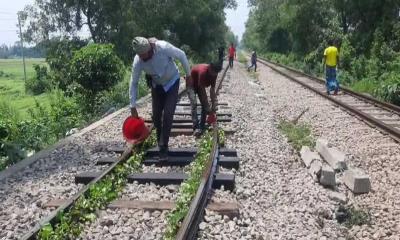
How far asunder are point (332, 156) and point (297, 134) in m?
2.10

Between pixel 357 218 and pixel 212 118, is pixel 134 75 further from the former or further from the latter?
pixel 357 218

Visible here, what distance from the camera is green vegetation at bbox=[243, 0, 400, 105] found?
18391 millimetres

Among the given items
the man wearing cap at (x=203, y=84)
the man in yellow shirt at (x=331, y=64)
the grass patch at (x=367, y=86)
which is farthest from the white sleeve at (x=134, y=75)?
the grass patch at (x=367, y=86)

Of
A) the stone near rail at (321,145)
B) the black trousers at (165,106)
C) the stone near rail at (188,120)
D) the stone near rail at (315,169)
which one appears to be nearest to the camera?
the stone near rail at (315,169)

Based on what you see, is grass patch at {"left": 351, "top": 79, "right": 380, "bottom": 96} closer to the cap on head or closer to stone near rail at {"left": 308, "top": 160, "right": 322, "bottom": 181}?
stone near rail at {"left": 308, "top": 160, "right": 322, "bottom": 181}

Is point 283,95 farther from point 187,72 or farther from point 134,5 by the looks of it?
point 134,5

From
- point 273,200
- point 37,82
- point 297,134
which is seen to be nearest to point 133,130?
point 273,200

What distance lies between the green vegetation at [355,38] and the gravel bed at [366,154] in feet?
9.87

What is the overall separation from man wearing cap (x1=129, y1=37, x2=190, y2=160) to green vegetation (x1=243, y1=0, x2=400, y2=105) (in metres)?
9.17

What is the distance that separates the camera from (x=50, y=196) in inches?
219

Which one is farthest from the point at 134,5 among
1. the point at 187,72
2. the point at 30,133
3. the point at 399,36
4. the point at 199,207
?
the point at 199,207

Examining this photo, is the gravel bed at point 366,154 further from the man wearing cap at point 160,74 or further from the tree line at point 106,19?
the tree line at point 106,19

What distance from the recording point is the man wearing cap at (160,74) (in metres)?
6.43

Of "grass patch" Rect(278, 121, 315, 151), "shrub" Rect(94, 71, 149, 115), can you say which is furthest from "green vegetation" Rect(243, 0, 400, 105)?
"shrub" Rect(94, 71, 149, 115)
